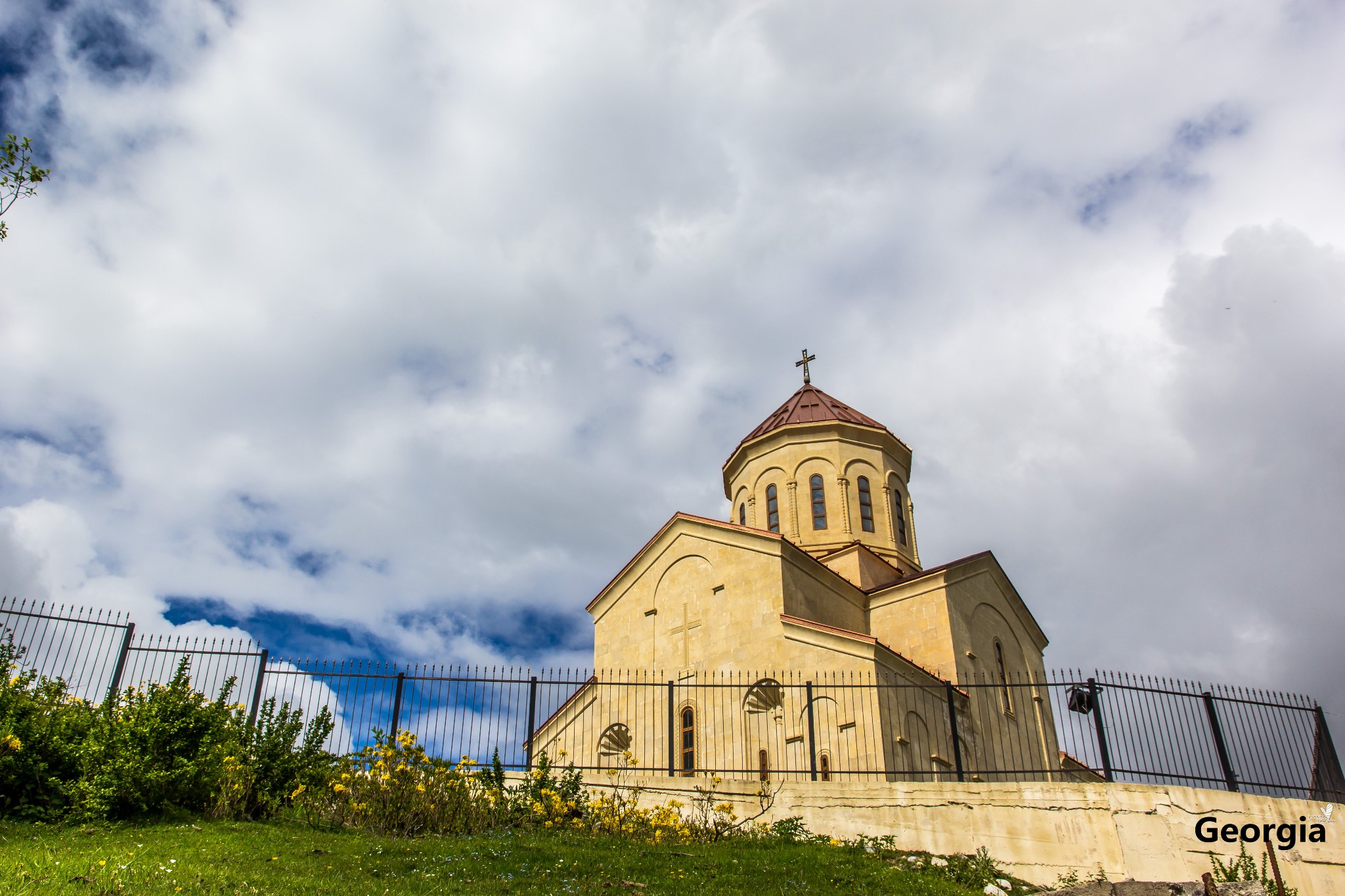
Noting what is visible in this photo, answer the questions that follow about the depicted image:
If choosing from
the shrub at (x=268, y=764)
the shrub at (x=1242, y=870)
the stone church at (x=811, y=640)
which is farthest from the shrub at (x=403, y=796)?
the shrub at (x=1242, y=870)

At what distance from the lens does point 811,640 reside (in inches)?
738

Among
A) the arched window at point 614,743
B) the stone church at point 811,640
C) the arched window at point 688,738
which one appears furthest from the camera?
the arched window at point 614,743

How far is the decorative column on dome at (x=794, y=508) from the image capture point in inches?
1033

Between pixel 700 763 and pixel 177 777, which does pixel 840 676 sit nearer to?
pixel 700 763

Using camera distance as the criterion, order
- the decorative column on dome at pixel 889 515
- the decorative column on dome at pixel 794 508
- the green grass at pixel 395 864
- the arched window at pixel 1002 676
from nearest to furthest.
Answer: the green grass at pixel 395 864
the arched window at pixel 1002 676
the decorative column on dome at pixel 794 508
the decorative column on dome at pixel 889 515

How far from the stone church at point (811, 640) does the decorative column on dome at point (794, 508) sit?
59 mm

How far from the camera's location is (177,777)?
956cm

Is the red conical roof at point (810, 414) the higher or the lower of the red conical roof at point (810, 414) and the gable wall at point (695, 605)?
the higher

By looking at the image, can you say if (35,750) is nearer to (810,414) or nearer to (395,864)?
(395,864)

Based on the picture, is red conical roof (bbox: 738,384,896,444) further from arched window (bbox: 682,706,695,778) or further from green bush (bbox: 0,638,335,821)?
green bush (bbox: 0,638,335,821)

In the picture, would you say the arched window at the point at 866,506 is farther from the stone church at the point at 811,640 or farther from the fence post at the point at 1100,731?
the fence post at the point at 1100,731

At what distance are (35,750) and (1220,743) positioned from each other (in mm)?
13697

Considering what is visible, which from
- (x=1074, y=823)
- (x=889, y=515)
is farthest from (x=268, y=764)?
(x=889, y=515)

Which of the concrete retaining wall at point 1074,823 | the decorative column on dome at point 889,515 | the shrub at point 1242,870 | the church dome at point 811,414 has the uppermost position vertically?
the church dome at point 811,414
